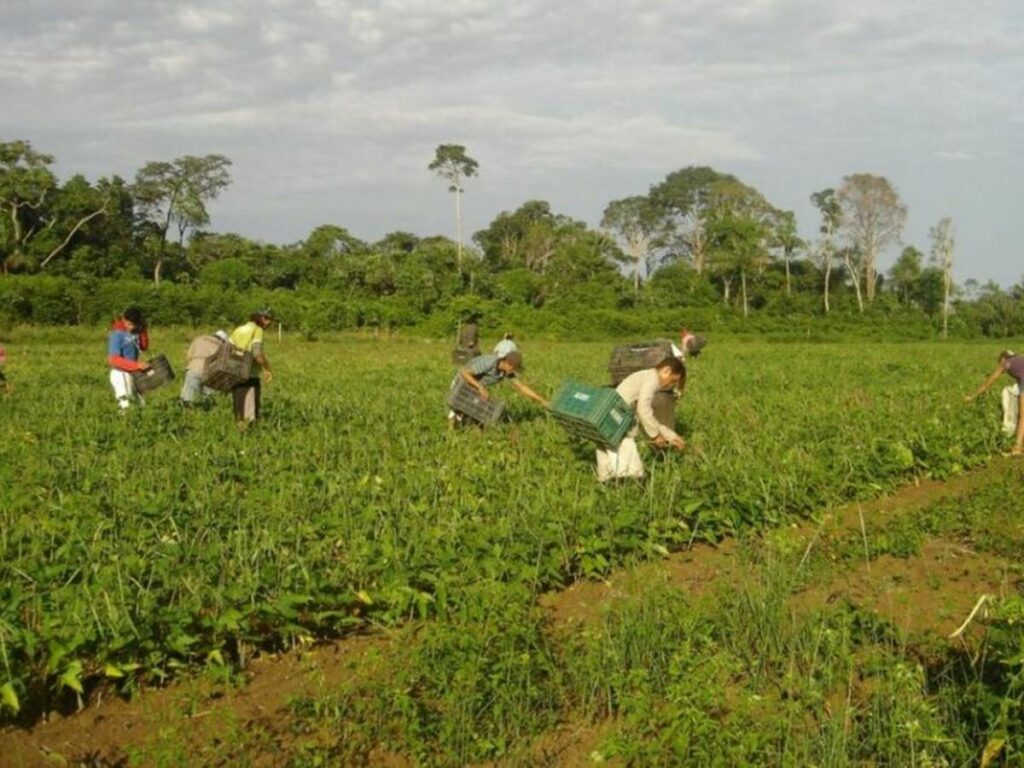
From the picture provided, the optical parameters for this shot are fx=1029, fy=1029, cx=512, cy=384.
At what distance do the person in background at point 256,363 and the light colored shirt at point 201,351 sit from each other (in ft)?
1.95

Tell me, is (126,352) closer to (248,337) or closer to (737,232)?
(248,337)

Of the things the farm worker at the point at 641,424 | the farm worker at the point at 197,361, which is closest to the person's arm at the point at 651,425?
the farm worker at the point at 641,424

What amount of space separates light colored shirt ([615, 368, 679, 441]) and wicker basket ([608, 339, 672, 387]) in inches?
110

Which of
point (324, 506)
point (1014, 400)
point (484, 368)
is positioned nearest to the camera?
point (324, 506)

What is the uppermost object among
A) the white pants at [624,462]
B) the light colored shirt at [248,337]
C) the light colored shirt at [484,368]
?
the light colored shirt at [248,337]

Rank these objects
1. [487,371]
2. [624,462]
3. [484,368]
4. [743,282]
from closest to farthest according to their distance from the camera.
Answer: [624,462] → [484,368] → [487,371] → [743,282]

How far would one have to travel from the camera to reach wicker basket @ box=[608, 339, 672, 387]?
1141 centimetres

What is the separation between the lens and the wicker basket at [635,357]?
11406mm

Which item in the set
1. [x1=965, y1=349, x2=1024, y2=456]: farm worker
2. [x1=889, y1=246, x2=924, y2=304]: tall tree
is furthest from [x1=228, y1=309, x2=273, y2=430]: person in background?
[x1=889, y1=246, x2=924, y2=304]: tall tree

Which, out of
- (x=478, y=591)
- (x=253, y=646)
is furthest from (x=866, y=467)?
(x=253, y=646)

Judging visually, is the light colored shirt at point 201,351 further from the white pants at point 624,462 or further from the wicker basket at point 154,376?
the white pants at point 624,462

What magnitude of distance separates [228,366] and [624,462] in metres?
4.93

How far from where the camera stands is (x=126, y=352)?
41.3ft

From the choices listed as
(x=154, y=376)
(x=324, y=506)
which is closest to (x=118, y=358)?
(x=154, y=376)
